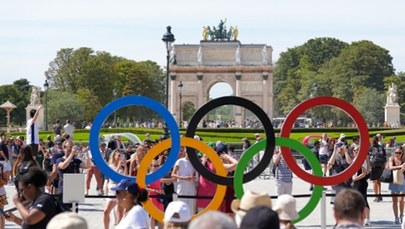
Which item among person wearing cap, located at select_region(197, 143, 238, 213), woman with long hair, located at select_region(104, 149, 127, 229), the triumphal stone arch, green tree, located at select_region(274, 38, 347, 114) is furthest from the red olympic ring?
green tree, located at select_region(274, 38, 347, 114)

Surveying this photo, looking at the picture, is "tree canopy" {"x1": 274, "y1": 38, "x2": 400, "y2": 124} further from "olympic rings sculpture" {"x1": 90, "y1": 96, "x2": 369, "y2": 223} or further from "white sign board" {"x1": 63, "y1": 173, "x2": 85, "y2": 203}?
"white sign board" {"x1": 63, "y1": 173, "x2": 85, "y2": 203}

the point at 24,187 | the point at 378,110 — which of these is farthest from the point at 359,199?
the point at 378,110

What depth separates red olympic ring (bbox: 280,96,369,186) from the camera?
14.1 metres

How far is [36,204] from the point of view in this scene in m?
8.75

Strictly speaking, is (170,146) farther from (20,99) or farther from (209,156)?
(20,99)

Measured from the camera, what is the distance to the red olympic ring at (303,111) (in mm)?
14133

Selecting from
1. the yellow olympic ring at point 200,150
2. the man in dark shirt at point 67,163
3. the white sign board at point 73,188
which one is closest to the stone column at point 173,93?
the man in dark shirt at point 67,163

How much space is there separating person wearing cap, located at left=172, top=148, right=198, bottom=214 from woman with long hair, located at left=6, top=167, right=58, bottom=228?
6019mm

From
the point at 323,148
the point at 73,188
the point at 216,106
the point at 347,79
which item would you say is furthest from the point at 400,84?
the point at 73,188

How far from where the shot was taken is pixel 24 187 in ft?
29.2

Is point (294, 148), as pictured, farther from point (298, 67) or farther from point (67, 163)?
point (298, 67)

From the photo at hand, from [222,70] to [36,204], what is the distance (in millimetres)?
99005

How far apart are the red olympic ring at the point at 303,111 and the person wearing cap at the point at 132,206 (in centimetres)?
470

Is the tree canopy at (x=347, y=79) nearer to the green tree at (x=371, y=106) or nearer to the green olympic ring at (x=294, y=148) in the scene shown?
the green tree at (x=371, y=106)
